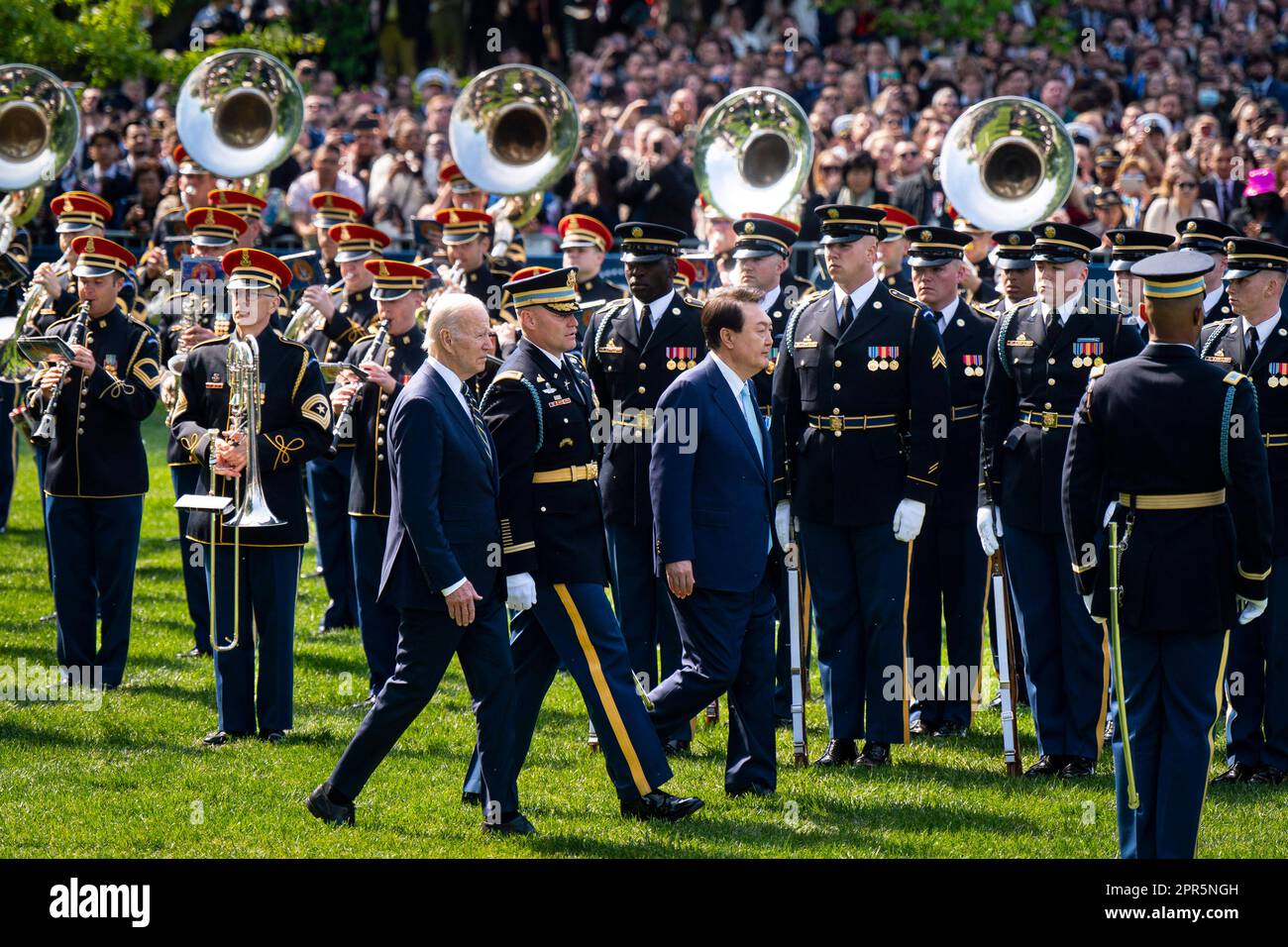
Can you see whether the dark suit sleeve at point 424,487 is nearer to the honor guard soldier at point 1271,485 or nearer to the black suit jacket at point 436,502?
the black suit jacket at point 436,502

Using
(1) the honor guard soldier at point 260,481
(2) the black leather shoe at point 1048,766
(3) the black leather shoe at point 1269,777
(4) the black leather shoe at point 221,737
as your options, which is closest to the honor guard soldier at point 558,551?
(1) the honor guard soldier at point 260,481

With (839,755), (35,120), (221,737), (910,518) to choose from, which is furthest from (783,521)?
(35,120)

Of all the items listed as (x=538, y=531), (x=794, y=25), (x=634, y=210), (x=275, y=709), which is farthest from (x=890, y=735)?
(x=794, y=25)

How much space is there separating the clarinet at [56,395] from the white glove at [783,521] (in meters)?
4.16

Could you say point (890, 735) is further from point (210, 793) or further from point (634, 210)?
point (634, 210)

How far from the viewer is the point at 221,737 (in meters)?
9.52

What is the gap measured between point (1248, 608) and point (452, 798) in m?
3.57

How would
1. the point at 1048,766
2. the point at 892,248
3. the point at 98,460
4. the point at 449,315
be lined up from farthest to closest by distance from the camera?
the point at 892,248, the point at 98,460, the point at 1048,766, the point at 449,315

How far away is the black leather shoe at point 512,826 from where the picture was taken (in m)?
7.91

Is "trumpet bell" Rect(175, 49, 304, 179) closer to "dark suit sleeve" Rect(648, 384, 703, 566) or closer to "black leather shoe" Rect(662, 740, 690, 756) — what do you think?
"black leather shoe" Rect(662, 740, 690, 756)

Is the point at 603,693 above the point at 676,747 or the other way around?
above

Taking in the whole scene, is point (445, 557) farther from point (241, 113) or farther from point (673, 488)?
point (241, 113)

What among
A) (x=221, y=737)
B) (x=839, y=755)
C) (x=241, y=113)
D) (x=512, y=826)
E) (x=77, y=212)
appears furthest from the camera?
(x=241, y=113)

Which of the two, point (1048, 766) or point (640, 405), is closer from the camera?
point (1048, 766)
